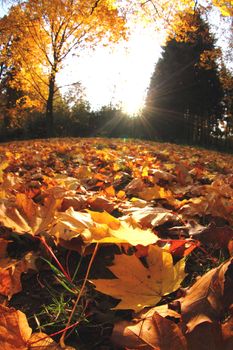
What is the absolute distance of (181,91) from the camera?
890 inches

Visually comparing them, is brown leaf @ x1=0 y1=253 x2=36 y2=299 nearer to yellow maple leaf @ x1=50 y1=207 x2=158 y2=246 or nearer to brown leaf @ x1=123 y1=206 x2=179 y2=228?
yellow maple leaf @ x1=50 y1=207 x2=158 y2=246

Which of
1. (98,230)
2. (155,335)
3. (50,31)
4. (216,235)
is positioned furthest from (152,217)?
(50,31)

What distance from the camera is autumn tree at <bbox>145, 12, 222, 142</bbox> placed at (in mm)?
21984

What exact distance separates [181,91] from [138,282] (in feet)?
75.9

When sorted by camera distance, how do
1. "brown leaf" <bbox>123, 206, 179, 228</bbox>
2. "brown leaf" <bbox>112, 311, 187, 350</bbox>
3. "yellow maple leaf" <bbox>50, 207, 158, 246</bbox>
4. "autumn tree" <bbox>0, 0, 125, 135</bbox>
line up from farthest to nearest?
1. "autumn tree" <bbox>0, 0, 125, 135</bbox>
2. "brown leaf" <bbox>123, 206, 179, 228</bbox>
3. "yellow maple leaf" <bbox>50, 207, 158, 246</bbox>
4. "brown leaf" <bbox>112, 311, 187, 350</bbox>

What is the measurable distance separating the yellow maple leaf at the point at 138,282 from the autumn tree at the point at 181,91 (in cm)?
2203

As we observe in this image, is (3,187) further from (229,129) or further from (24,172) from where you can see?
(229,129)

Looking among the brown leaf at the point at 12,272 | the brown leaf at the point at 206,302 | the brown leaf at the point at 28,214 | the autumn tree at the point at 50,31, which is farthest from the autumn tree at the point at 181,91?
the brown leaf at the point at 206,302

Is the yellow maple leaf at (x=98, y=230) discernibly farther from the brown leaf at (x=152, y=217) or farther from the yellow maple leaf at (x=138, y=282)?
the brown leaf at (x=152, y=217)

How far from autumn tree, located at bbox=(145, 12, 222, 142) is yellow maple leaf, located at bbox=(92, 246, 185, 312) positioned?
2203 centimetres

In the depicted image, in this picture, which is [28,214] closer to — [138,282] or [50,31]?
[138,282]

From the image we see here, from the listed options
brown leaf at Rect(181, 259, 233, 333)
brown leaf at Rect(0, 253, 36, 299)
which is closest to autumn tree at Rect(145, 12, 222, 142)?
brown leaf at Rect(0, 253, 36, 299)

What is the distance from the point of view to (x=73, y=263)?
1145mm

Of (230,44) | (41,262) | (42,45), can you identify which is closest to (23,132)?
(42,45)
